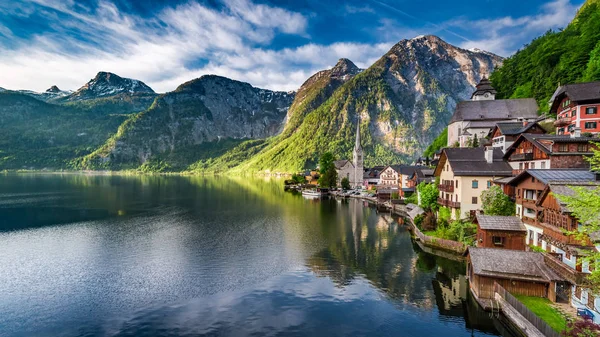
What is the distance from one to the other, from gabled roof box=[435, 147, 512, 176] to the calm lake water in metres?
16.0

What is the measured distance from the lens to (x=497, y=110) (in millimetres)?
97375

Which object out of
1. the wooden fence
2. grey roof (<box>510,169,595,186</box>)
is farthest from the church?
grey roof (<box>510,169,595,186</box>)

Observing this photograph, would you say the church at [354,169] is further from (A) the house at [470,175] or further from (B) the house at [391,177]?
(A) the house at [470,175]

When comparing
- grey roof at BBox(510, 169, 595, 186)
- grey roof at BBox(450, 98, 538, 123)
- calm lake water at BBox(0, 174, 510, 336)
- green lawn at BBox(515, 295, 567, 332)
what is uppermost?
grey roof at BBox(450, 98, 538, 123)

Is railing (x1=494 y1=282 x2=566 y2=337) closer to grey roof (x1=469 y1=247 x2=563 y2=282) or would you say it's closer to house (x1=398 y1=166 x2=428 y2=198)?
grey roof (x1=469 y1=247 x2=563 y2=282)

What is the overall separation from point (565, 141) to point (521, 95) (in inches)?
3065

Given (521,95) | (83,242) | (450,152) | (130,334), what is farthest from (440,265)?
(521,95)

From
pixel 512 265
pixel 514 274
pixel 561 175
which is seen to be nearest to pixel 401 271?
pixel 512 265

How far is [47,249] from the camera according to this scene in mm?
54594

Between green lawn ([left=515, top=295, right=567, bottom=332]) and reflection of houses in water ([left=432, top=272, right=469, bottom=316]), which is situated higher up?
green lawn ([left=515, top=295, right=567, bottom=332])

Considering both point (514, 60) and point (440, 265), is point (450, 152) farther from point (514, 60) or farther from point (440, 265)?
point (514, 60)

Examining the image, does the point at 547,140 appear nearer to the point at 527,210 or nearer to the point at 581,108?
the point at 527,210

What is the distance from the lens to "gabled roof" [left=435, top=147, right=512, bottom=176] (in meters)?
53.1

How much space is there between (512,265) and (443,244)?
20.8m
